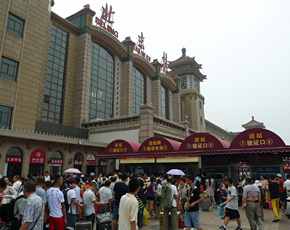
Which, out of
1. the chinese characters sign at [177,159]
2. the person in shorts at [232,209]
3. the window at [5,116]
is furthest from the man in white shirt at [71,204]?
the window at [5,116]

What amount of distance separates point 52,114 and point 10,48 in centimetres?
933

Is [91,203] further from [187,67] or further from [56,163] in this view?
[187,67]

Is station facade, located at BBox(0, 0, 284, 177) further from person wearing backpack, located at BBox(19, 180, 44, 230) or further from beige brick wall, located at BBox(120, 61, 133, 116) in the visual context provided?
person wearing backpack, located at BBox(19, 180, 44, 230)

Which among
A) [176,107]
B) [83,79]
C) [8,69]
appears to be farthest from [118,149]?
[176,107]

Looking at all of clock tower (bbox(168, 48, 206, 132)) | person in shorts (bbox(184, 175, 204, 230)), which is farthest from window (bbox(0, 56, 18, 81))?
clock tower (bbox(168, 48, 206, 132))

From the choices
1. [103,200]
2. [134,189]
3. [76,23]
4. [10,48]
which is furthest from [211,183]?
[76,23]

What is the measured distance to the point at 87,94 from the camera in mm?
30328

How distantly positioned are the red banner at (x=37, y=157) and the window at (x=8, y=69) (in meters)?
7.07

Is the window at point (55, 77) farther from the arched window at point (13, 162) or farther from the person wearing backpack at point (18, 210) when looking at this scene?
the person wearing backpack at point (18, 210)

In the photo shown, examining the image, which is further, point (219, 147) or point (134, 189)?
point (219, 147)

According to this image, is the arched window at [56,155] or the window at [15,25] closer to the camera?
the window at [15,25]

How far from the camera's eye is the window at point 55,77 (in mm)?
27750

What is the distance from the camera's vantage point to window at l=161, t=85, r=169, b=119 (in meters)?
45.8

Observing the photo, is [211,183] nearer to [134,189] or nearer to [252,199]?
[252,199]
